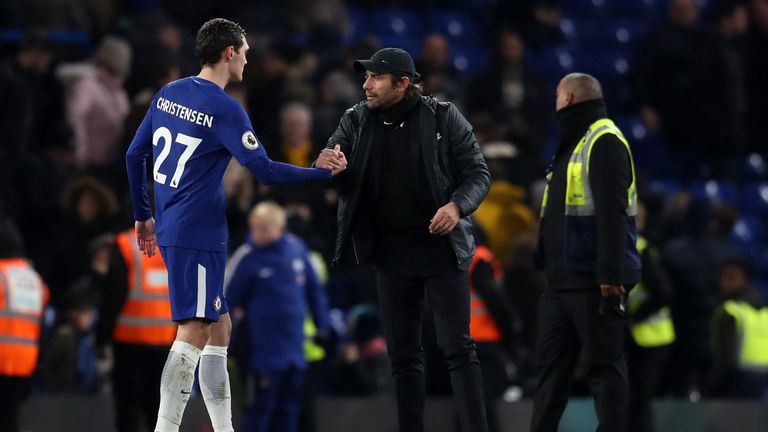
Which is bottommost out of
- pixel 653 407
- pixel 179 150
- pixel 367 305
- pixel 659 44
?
pixel 653 407

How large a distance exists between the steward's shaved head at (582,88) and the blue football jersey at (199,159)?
1831mm

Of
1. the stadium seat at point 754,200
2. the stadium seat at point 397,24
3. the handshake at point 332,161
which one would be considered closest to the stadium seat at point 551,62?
the stadium seat at point 397,24

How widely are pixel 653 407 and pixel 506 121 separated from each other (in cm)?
376

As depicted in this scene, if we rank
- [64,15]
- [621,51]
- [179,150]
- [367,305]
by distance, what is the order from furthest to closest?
[621,51] < [64,15] < [367,305] < [179,150]

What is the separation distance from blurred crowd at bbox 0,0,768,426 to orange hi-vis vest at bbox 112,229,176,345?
0.77ft

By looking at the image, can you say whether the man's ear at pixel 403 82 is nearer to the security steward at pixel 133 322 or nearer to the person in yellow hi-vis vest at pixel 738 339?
the security steward at pixel 133 322

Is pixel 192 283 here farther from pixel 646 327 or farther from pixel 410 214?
pixel 646 327

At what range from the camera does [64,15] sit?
1524cm

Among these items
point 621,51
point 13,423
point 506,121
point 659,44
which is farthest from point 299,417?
point 621,51

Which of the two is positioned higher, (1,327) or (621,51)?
(621,51)

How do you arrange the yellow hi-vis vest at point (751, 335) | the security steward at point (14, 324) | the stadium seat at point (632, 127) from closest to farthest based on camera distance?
the security steward at point (14, 324) < the yellow hi-vis vest at point (751, 335) < the stadium seat at point (632, 127)

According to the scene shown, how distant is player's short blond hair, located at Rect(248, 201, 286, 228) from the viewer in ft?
38.2

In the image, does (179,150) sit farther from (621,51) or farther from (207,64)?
(621,51)

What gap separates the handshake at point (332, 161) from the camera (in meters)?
7.81
